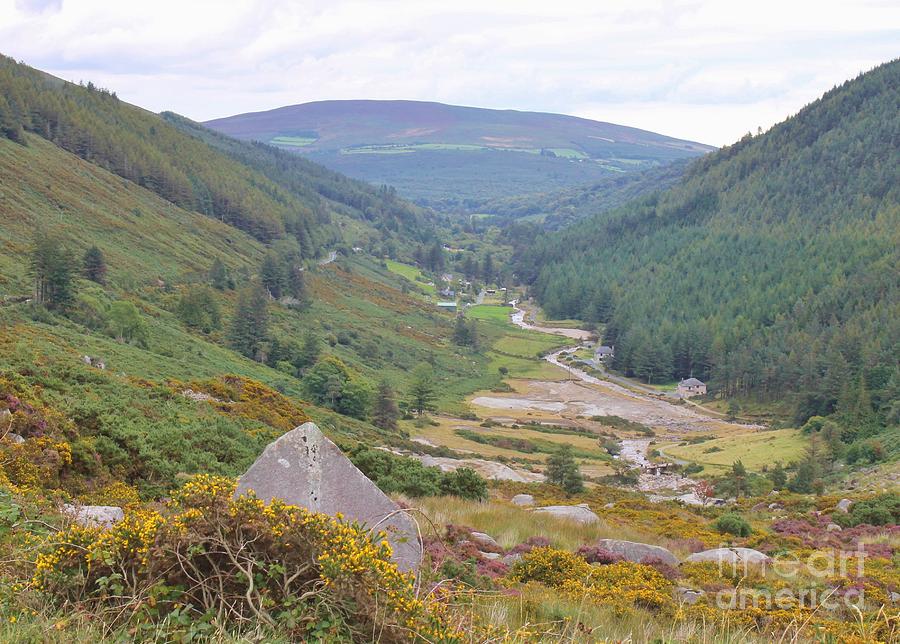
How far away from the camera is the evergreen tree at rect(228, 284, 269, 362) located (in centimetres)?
7169

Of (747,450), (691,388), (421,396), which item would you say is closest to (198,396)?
(421,396)

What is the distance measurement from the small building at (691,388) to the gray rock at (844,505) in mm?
79578

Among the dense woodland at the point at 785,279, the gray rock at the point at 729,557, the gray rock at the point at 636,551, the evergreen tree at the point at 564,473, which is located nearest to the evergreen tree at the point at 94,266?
the evergreen tree at the point at 564,473

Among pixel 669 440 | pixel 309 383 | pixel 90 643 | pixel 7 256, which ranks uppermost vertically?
pixel 90 643

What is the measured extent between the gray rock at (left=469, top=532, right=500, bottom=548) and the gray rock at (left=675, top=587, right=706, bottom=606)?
3.60m

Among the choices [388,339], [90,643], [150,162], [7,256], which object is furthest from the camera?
[150,162]

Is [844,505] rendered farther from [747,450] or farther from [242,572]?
[747,450]

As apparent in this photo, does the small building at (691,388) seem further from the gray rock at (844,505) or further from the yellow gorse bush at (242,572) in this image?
the yellow gorse bush at (242,572)

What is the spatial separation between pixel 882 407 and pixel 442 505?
6681 centimetres

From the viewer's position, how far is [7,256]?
59.2 metres

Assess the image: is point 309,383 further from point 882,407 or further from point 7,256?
point 882,407

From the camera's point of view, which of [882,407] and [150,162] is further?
[150,162]

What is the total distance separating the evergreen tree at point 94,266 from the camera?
219 ft

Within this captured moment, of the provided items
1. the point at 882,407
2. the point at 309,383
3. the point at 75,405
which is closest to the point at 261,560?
the point at 75,405
